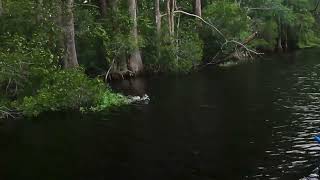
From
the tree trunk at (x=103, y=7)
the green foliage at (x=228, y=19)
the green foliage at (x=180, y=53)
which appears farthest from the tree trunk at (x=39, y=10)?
the green foliage at (x=228, y=19)

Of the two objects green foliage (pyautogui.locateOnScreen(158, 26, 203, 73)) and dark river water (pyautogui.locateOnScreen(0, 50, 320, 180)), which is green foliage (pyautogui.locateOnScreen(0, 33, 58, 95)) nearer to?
dark river water (pyautogui.locateOnScreen(0, 50, 320, 180))

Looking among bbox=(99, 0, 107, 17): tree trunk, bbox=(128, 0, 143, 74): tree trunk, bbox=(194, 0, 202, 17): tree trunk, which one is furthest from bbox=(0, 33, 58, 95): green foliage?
bbox=(194, 0, 202, 17): tree trunk

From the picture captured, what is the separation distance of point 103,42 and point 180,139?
20.0 metres

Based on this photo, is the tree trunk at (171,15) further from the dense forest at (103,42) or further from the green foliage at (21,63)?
the green foliage at (21,63)

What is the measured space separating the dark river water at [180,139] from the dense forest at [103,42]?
7.68ft

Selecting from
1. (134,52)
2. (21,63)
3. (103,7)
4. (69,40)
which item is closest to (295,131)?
(21,63)

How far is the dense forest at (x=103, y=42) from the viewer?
28297mm

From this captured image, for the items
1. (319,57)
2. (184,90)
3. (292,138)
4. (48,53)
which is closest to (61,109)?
(48,53)

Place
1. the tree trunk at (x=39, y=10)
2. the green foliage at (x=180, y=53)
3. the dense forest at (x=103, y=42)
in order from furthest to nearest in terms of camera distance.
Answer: the green foliage at (x=180, y=53), the tree trunk at (x=39, y=10), the dense forest at (x=103, y=42)

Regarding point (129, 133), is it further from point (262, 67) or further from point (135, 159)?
point (262, 67)

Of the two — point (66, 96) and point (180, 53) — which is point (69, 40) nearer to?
point (66, 96)

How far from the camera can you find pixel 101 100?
29.4 m

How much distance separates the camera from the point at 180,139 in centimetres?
2062

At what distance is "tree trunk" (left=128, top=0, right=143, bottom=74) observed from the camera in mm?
40156
